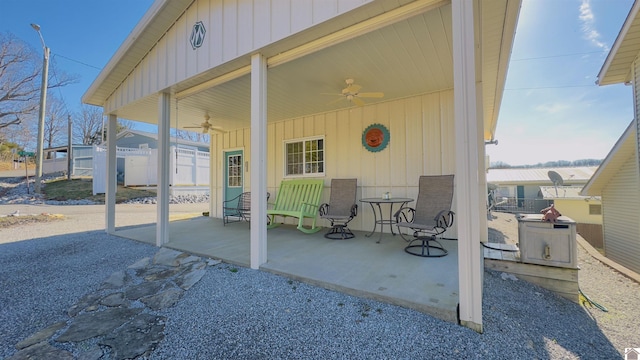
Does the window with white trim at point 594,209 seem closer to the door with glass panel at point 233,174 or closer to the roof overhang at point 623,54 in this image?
the roof overhang at point 623,54

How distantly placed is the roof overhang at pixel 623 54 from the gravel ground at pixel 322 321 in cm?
445

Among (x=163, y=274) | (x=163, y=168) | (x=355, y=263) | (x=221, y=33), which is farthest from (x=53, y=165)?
(x=355, y=263)

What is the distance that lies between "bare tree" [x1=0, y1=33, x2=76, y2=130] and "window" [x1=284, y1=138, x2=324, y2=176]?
52.5 feet

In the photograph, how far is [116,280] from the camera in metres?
2.99

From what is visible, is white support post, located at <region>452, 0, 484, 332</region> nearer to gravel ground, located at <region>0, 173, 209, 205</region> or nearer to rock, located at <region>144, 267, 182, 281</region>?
rock, located at <region>144, 267, 182, 281</region>

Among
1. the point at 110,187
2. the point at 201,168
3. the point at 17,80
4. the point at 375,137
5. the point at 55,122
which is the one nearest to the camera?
the point at 375,137

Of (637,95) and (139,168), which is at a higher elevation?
(637,95)

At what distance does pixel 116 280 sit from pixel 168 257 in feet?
2.32

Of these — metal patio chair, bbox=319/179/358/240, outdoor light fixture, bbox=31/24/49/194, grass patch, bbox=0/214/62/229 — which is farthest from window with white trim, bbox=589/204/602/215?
outdoor light fixture, bbox=31/24/49/194

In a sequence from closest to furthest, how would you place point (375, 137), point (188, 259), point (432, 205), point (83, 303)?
point (83, 303), point (188, 259), point (432, 205), point (375, 137)

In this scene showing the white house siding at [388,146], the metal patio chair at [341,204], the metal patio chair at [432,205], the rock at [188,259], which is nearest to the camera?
the rock at [188,259]

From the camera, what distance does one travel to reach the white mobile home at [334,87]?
196cm

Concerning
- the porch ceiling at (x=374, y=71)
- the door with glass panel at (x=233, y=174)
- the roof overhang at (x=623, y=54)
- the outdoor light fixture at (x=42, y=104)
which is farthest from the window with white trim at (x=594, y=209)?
the outdoor light fixture at (x=42, y=104)

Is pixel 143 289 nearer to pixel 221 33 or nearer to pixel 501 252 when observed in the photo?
pixel 221 33
